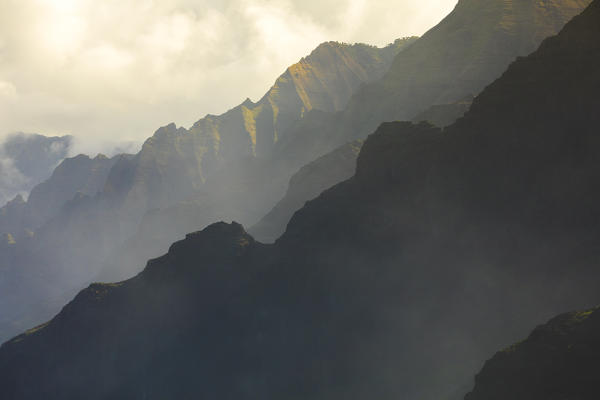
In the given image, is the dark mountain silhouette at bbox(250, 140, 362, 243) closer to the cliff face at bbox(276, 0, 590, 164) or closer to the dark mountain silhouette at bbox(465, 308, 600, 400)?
the cliff face at bbox(276, 0, 590, 164)

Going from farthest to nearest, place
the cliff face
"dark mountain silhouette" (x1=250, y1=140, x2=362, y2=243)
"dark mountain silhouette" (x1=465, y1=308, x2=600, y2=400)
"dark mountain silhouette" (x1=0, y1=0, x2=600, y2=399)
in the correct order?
1. the cliff face
2. "dark mountain silhouette" (x1=250, y1=140, x2=362, y2=243)
3. "dark mountain silhouette" (x1=0, y1=0, x2=600, y2=399)
4. "dark mountain silhouette" (x1=465, y1=308, x2=600, y2=400)

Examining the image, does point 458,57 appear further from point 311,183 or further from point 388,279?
point 388,279

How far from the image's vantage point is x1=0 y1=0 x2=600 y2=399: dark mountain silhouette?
166 ft

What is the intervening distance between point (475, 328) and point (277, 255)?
36037 mm

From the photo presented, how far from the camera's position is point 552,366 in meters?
30.0

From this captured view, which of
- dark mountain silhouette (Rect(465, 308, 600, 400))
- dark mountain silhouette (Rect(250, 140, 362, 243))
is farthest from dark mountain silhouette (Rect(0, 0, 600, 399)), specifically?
dark mountain silhouette (Rect(250, 140, 362, 243))

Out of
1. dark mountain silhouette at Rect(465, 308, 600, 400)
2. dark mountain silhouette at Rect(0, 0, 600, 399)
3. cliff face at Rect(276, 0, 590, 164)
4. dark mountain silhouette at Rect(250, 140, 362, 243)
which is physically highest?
cliff face at Rect(276, 0, 590, 164)

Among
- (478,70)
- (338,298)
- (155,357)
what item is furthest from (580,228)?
(478,70)

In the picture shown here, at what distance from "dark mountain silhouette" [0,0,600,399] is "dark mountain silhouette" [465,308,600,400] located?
18944mm

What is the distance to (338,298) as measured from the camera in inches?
2847

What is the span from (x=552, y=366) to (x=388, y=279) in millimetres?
38151

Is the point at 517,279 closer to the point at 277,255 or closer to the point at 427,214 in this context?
the point at 427,214

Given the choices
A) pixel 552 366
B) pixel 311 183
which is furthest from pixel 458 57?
pixel 552 366

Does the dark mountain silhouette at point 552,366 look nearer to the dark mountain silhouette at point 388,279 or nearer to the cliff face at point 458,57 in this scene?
the dark mountain silhouette at point 388,279
